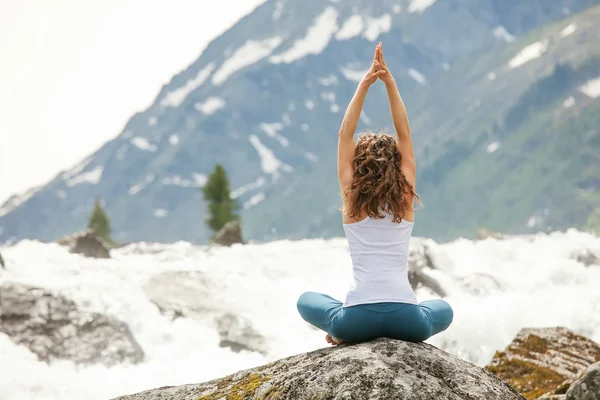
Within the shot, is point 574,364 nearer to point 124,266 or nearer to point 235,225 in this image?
point 124,266

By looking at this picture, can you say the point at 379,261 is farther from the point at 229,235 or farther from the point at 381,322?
the point at 229,235

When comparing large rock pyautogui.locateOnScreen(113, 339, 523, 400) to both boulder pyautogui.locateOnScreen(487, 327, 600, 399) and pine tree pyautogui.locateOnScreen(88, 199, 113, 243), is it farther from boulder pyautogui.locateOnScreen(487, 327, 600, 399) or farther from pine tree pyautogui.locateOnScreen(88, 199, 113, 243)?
pine tree pyautogui.locateOnScreen(88, 199, 113, 243)

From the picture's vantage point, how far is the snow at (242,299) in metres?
14.4

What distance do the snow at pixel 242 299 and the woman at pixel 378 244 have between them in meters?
8.22

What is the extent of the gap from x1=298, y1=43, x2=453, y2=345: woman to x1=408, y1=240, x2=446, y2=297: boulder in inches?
518

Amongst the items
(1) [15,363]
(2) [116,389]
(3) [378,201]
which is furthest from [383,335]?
(1) [15,363]

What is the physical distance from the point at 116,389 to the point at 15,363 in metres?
2.04

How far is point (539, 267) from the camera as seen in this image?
872 inches

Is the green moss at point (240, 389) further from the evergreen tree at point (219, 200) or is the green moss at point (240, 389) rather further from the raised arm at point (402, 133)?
the evergreen tree at point (219, 200)

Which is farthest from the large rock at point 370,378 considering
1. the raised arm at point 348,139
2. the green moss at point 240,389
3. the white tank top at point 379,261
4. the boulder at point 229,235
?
the boulder at point 229,235

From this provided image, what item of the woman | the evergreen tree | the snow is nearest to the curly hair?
the woman

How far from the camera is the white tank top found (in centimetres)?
683

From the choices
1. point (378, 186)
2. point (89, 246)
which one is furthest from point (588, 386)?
point (89, 246)

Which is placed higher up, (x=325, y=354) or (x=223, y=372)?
(x=223, y=372)
